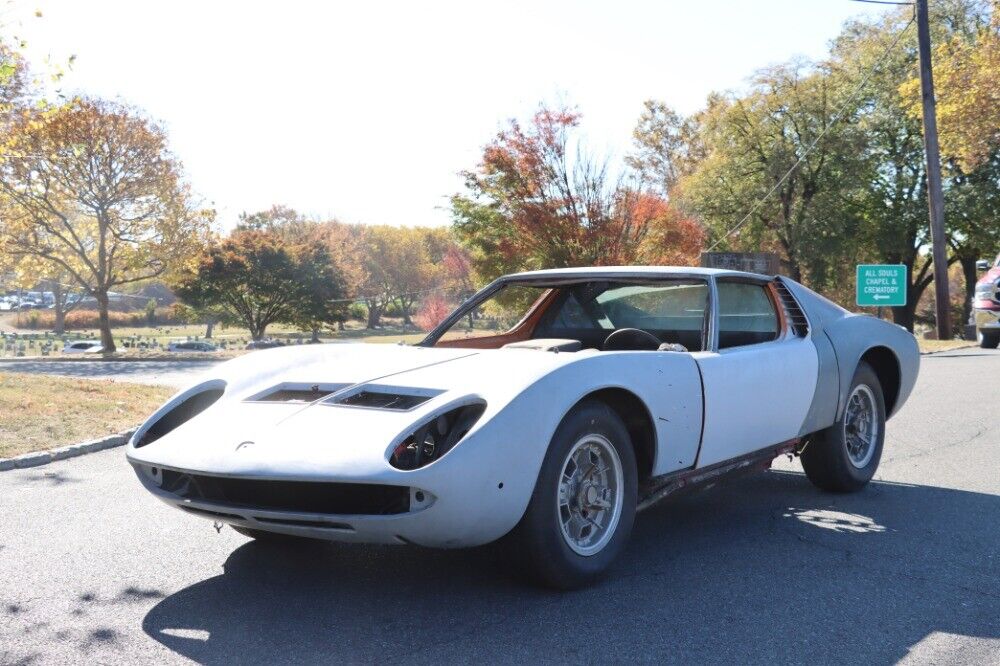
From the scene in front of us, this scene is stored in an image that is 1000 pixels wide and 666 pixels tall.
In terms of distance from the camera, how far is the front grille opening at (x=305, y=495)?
3.54 meters

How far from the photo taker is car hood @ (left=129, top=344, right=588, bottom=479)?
3540mm

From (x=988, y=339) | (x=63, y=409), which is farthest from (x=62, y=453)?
(x=988, y=339)

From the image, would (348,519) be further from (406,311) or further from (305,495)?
(406,311)

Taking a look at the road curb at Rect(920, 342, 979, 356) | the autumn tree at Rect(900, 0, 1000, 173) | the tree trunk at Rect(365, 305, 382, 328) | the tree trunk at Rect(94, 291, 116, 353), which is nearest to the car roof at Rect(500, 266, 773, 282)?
the road curb at Rect(920, 342, 979, 356)

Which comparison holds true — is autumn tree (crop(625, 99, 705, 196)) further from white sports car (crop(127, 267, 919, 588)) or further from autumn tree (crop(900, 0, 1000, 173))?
white sports car (crop(127, 267, 919, 588))

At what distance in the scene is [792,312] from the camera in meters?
5.77

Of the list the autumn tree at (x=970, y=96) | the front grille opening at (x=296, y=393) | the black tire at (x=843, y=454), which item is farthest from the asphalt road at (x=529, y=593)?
the autumn tree at (x=970, y=96)

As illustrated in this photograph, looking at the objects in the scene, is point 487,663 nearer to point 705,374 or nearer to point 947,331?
point 705,374

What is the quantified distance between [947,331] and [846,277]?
1760 centimetres

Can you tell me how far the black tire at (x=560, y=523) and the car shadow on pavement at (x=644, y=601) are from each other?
4.3 inches

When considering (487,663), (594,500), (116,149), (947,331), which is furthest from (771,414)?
(116,149)

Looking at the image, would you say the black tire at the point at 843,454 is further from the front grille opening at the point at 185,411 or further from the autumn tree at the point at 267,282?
the autumn tree at the point at 267,282

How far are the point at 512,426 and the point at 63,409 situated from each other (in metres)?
8.39

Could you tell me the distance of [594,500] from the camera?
13.3ft
